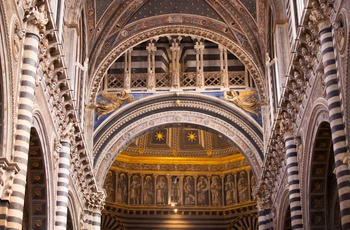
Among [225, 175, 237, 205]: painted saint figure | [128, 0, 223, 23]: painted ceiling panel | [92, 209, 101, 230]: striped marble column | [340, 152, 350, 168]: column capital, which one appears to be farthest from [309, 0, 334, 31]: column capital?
[225, 175, 237, 205]: painted saint figure

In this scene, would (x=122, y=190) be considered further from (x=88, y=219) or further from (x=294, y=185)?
(x=294, y=185)

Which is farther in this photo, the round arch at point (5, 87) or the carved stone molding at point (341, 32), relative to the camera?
the carved stone molding at point (341, 32)

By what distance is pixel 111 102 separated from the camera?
2417 centimetres

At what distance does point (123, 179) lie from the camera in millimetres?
29766

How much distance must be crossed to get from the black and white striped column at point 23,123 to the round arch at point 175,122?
10.4m

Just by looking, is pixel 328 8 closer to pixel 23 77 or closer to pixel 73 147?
pixel 23 77

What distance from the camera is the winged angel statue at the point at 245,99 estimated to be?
23984 millimetres

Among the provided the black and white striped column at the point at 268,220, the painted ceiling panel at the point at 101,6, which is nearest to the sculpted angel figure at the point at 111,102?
the painted ceiling panel at the point at 101,6

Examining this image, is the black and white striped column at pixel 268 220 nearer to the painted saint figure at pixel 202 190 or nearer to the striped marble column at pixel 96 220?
the striped marble column at pixel 96 220

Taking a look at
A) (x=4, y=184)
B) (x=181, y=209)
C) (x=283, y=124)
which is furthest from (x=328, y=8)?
(x=181, y=209)

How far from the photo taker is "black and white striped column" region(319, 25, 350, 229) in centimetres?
1195

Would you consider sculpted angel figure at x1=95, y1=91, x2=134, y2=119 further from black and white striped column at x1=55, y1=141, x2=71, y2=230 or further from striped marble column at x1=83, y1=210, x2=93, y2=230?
black and white striped column at x1=55, y1=141, x2=71, y2=230

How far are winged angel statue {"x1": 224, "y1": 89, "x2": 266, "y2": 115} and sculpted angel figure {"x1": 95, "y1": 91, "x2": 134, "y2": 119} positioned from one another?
11.3ft

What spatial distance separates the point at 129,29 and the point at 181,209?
29.5 ft
